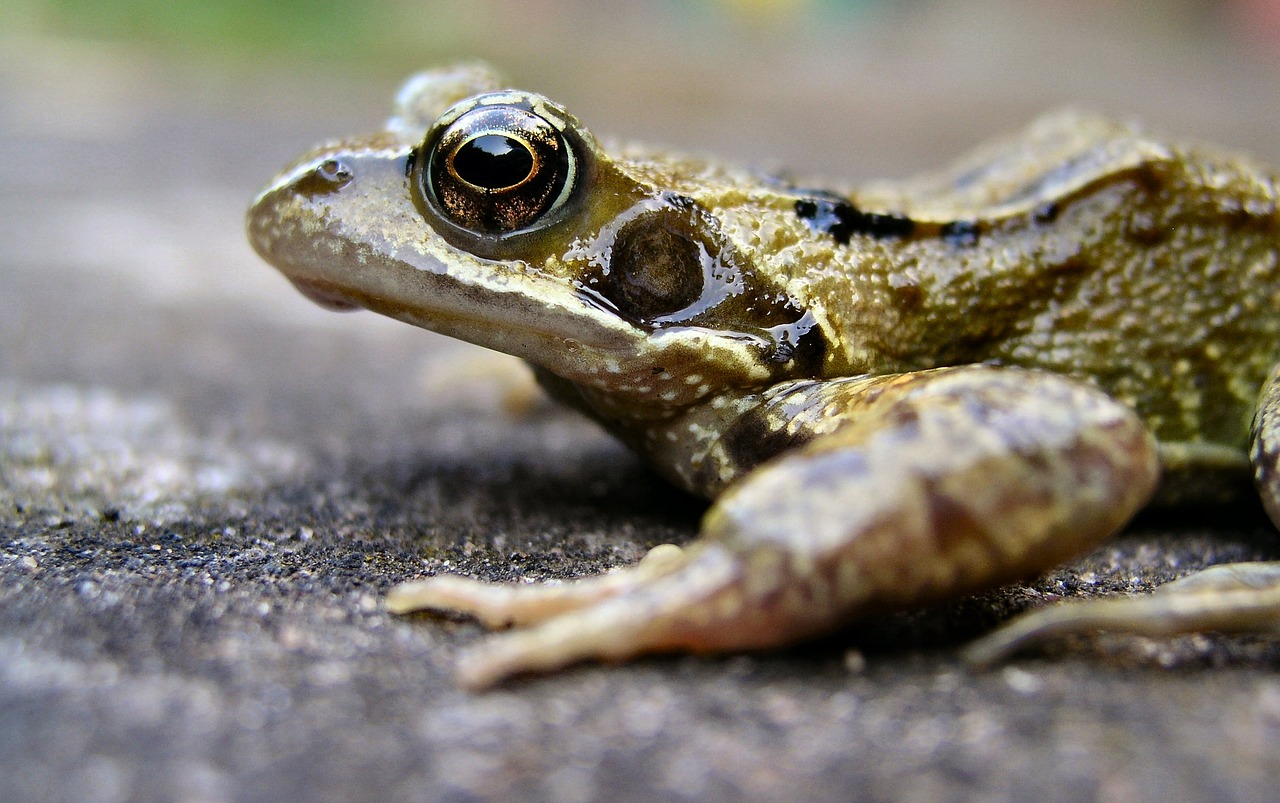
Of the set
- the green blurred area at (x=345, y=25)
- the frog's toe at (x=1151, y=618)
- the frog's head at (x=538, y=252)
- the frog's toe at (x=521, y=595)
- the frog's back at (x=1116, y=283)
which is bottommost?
the frog's toe at (x=1151, y=618)

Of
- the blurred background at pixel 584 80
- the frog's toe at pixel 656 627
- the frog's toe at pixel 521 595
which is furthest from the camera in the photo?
the blurred background at pixel 584 80

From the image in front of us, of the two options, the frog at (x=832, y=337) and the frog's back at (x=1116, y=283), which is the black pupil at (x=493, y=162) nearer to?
the frog at (x=832, y=337)

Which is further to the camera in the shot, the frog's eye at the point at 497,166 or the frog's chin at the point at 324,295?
the frog's chin at the point at 324,295

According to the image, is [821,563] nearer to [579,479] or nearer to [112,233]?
[579,479]

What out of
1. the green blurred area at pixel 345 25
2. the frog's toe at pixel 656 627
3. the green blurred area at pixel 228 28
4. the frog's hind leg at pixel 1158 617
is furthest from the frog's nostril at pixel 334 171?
the green blurred area at pixel 228 28

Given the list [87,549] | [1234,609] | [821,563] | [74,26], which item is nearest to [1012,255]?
[1234,609]

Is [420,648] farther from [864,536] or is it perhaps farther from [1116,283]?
[1116,283]

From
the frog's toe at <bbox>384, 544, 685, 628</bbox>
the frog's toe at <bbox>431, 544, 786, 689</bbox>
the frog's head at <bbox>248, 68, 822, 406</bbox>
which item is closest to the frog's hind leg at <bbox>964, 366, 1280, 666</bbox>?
the frog's toe at <bbox>431, 544, 786, 689</bbox>

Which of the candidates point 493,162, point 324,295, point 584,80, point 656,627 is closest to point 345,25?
point 584,80

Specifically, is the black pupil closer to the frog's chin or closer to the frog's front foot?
the frog's chin
